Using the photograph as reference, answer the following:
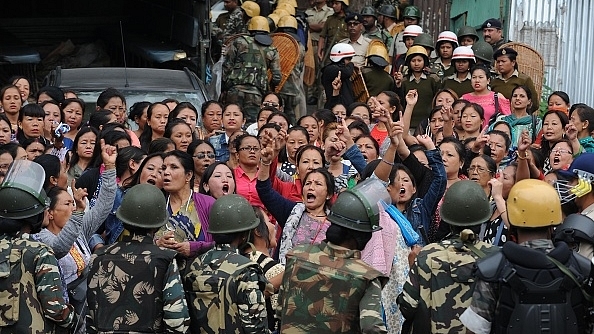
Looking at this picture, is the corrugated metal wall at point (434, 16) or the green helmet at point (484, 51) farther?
the corrugated metal wall at point (434, 16)

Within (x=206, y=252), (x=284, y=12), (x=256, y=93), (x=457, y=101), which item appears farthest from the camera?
(x=284, y=12)

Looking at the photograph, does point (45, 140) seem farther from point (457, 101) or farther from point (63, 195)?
point (457, 101)

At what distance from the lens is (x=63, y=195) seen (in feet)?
26.9

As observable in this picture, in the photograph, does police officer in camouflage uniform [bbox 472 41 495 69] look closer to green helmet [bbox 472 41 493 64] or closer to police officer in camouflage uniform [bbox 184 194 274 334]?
green helmet [bbox 472 41 493 64]

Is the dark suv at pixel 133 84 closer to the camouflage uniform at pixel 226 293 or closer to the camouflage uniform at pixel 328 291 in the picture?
the camouflage uniform at pixel 226 293

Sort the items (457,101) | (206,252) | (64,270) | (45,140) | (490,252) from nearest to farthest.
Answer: (490,252)
(206,252)
(64,270)
(45,140)
(457,101)

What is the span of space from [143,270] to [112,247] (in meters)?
0.27

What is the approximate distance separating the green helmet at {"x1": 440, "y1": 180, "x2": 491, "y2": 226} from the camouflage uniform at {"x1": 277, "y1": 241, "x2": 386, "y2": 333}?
0.58 metres

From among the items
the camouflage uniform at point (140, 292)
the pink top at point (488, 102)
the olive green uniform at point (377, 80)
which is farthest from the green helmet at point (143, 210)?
the olive green uniform at point (377, 80)

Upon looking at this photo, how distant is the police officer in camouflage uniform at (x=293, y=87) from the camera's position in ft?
55.4

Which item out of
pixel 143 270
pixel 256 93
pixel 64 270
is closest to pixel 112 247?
pixel 143 270

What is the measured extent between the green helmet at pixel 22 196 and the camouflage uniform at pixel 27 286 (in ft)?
0.56

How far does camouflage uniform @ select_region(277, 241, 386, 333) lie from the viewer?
6543 mm

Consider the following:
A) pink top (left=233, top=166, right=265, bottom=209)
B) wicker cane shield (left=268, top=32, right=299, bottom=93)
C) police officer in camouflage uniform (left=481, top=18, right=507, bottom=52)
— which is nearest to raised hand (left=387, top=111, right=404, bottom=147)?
pink top (left=233, top=166, right=265, bottom=209)
